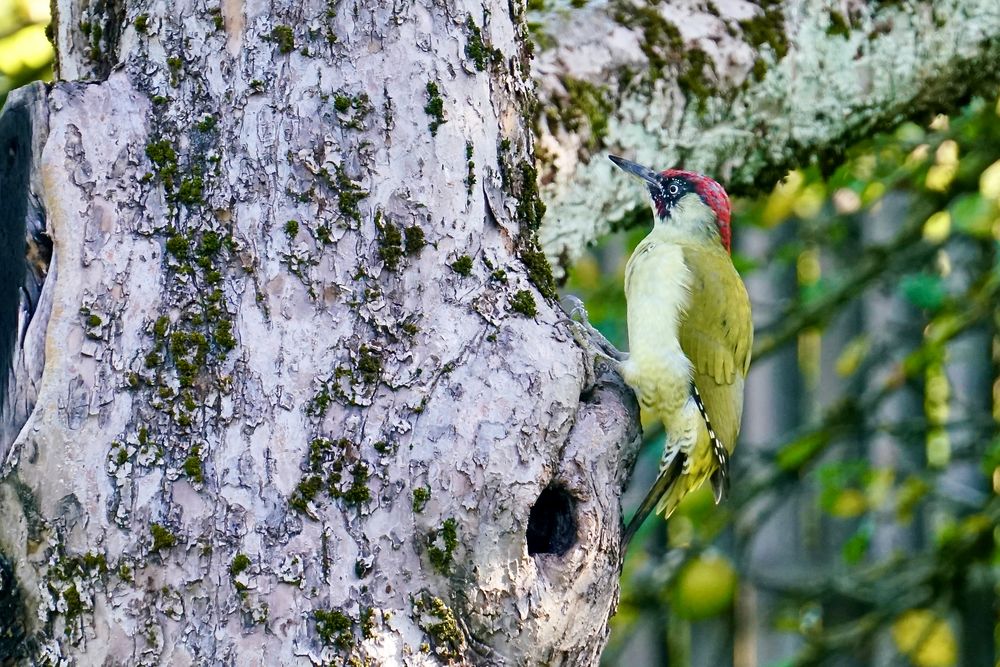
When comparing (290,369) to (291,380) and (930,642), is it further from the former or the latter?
(930,642)

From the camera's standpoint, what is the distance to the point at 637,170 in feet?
10.4

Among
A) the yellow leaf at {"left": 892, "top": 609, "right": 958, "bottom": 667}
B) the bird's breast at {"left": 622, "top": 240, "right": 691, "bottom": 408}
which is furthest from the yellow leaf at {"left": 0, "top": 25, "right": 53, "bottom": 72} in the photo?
the yellow leaf at {"left": 892, "top": 609, "right": 958, "bottom": 667}

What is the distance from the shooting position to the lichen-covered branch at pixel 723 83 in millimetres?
3148

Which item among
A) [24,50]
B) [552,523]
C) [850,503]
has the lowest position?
[552,523]

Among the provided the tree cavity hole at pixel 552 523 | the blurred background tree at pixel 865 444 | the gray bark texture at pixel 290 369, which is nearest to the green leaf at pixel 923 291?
the blurred background tree at pixel 865 444

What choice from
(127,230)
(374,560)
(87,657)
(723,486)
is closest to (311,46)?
(127,230)

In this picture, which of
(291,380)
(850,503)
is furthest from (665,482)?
(850,503)

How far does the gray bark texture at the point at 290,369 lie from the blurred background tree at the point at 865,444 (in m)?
1.49

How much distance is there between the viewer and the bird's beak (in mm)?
3143

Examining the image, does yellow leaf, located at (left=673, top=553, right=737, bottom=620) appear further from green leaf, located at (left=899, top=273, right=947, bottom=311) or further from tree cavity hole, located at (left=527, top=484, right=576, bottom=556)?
tree cavity hole, located at (left=527, top=484, right=576, bottom=556)

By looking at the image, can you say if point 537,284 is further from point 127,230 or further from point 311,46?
point 127,230

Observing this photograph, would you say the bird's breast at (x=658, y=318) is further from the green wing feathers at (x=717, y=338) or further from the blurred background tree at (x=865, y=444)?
the blurred background tree at (x=865, y=444)

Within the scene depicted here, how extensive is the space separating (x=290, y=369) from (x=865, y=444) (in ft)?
13.5

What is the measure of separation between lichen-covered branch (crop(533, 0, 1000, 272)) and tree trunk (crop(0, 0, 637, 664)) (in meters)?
0.85
